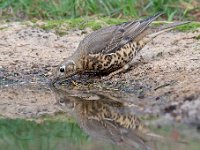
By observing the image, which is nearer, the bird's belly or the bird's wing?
the bird's belly

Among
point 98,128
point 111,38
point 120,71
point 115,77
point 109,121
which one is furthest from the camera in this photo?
point 111,38

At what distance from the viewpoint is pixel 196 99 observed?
7.99 metres

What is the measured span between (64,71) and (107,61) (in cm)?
54

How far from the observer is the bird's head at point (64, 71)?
978 cm

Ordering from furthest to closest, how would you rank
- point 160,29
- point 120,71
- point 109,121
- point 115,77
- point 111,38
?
point 160,29
point 111,38
point 120,71
point 115,77
point 109,121

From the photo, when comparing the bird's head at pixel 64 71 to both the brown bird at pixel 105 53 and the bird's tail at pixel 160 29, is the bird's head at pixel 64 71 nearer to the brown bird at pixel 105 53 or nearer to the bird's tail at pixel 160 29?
the brown bird at pixel 105 53

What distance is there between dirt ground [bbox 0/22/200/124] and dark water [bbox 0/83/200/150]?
0.16m

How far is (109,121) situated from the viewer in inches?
315

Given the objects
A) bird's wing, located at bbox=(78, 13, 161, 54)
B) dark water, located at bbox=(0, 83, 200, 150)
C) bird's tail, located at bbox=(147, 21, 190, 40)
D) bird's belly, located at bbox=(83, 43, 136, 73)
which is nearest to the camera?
dark water, located at bbox=(0, 83, 200, 150)

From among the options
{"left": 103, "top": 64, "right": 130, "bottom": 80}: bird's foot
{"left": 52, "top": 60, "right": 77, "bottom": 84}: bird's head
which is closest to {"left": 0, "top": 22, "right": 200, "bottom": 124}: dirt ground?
{"left": 103, "top": 64, "right": 130, "bottom": 80}: bird's foot

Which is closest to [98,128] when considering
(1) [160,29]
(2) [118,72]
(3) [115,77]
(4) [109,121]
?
(4) [109,121]

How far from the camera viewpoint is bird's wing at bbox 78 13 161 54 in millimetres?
9828

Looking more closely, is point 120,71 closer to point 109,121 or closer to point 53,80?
point 53,80

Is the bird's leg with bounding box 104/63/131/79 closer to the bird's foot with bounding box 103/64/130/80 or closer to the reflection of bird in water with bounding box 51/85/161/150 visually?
the bird's foot with bounding box 103/64/130/80
